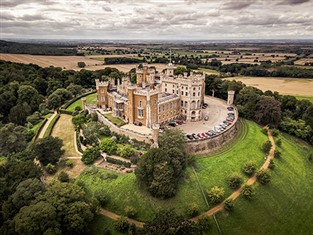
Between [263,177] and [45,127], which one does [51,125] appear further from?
[263,177]

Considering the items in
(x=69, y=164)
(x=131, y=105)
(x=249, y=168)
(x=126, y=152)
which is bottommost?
(x=249, y=168)

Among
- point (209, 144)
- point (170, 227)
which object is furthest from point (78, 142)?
point (170, 227)

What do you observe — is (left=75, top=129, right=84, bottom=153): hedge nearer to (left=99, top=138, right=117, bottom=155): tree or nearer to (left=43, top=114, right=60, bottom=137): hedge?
(left=99, top=138, right=117, bottom=155): tree

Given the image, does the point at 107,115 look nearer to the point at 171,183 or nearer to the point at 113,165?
the point at 113,165

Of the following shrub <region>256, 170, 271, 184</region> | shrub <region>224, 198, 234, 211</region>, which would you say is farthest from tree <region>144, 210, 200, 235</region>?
shrub <region>256, 170, 271, 184</region>

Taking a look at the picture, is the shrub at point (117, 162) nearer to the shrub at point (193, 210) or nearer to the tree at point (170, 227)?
the shrub at point (193, 210)

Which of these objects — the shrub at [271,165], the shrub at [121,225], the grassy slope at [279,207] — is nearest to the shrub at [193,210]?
the grassy slope at [279,207]
